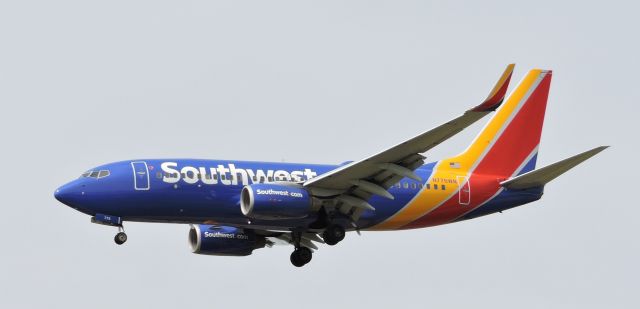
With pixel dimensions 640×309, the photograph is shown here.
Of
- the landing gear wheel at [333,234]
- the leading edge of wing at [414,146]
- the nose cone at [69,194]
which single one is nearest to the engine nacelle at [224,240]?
the landing gear wheel at [333,234]

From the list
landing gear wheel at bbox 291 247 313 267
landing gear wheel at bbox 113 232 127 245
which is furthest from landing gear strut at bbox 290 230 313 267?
landing gear wheel at bbox 113 232 127 245

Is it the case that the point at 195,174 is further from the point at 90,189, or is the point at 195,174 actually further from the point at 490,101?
the point at 490,101

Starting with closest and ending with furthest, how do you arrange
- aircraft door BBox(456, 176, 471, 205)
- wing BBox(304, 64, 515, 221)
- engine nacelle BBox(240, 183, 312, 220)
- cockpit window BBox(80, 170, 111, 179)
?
wing BBox(304, 64, 515, 221) → engine nacelle BBox(240, 183, 312, 220) → cockpit window BBox(80, 170, 111, 179) → aircraft door BBox(456, 176, 471, 205)

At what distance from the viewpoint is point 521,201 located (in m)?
54.7

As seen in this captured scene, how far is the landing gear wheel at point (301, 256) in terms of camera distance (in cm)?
5459

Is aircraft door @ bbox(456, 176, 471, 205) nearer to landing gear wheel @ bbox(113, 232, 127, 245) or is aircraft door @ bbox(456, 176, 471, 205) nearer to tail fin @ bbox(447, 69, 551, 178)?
tail fin @ bbox(447, 69, 551, 178)

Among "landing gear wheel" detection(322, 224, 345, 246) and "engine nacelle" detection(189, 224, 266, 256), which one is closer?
"landing gear wheel" detection(322, 224, 345, 246)

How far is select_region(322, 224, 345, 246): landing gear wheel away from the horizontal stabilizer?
7156 mm

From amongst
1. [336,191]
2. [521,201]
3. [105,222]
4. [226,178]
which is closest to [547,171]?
[521,201]

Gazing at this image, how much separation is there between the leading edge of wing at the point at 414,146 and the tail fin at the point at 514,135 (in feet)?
21.8

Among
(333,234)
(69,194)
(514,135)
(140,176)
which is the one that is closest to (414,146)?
(333,234)

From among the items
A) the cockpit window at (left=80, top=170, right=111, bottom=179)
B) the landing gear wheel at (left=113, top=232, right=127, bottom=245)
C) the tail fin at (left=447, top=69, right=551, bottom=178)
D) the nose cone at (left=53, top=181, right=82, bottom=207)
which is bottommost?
the landing gear wheel at (left=113, top=232, right=127, bottom=245)

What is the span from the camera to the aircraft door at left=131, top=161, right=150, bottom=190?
49.7 meters

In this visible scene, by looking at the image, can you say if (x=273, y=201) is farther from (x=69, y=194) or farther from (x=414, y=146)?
(x=69, y=194)
